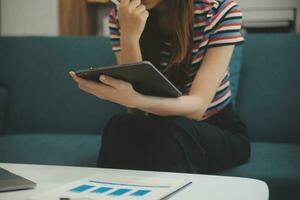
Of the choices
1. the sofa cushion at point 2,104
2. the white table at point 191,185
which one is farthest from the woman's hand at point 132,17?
the sofa cushion at point 2,104

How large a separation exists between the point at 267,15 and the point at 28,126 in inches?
46.6

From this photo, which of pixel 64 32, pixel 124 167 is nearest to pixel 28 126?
pixel 64 32

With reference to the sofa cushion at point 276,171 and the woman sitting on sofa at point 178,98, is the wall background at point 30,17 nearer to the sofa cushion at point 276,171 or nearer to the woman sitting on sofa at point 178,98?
the woman sitting on sofa at point 178,98

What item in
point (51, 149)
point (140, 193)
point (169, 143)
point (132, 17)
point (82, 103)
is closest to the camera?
point (140, 193)

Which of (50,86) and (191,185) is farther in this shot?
(50,86)

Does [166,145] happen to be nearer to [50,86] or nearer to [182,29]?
[182,29]

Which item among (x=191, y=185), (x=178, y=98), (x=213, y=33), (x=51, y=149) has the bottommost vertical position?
(x=51, y=149)

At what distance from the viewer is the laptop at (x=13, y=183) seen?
758 millimetres

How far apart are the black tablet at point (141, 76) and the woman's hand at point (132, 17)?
0.22 meters

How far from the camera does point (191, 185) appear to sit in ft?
2.55

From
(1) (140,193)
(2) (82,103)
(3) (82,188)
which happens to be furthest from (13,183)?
(2) (82,103)

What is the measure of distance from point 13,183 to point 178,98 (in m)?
0.42

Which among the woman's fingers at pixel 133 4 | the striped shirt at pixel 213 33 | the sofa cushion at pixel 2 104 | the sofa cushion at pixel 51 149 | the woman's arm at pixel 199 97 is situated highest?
the woman's fingers at pixel 133 4

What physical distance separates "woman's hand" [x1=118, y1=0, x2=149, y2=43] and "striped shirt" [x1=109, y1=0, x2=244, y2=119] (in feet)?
0.64
